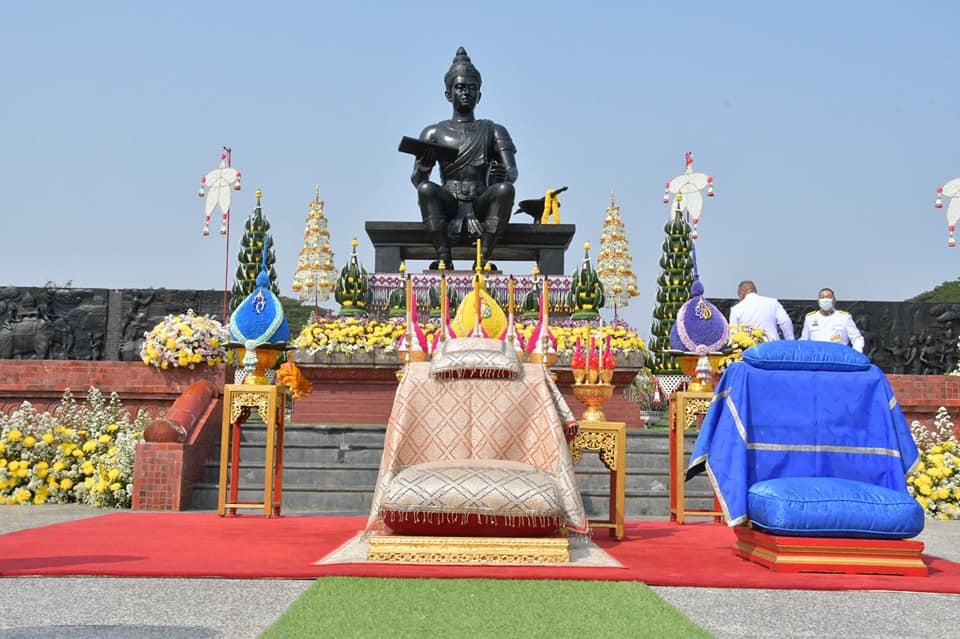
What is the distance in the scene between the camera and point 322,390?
10398mm

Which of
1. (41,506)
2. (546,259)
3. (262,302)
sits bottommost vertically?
(41,506)

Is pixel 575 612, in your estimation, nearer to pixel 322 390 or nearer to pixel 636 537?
pixel 636 537

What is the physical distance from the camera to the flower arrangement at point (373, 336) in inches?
407

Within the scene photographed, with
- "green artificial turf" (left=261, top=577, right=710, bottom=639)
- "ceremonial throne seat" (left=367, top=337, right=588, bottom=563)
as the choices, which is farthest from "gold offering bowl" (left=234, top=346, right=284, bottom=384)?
"green artificial turf" (left=261, top=577, right=710, bottom=639)

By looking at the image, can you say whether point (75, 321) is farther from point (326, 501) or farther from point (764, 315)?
point (764, 315)

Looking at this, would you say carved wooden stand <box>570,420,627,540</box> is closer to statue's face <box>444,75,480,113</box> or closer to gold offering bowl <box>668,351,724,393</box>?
gold offering bowl <box>668,351,724,393</box>

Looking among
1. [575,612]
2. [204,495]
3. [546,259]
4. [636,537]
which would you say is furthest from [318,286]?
[575,612]

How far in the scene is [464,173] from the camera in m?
13.7

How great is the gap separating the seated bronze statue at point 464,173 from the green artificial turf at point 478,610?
9489mm

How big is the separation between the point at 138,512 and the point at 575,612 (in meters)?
5.22

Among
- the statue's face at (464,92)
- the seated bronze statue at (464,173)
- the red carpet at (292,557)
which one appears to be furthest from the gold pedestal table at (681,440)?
the statue's face at (464,92)

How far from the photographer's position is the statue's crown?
1388cm

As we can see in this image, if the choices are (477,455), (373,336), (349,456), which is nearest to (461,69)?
(373,336)

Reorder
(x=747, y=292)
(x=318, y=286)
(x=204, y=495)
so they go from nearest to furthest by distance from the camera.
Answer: (x=204, y=495), (x=747, y=292), (x=318, y=286)
